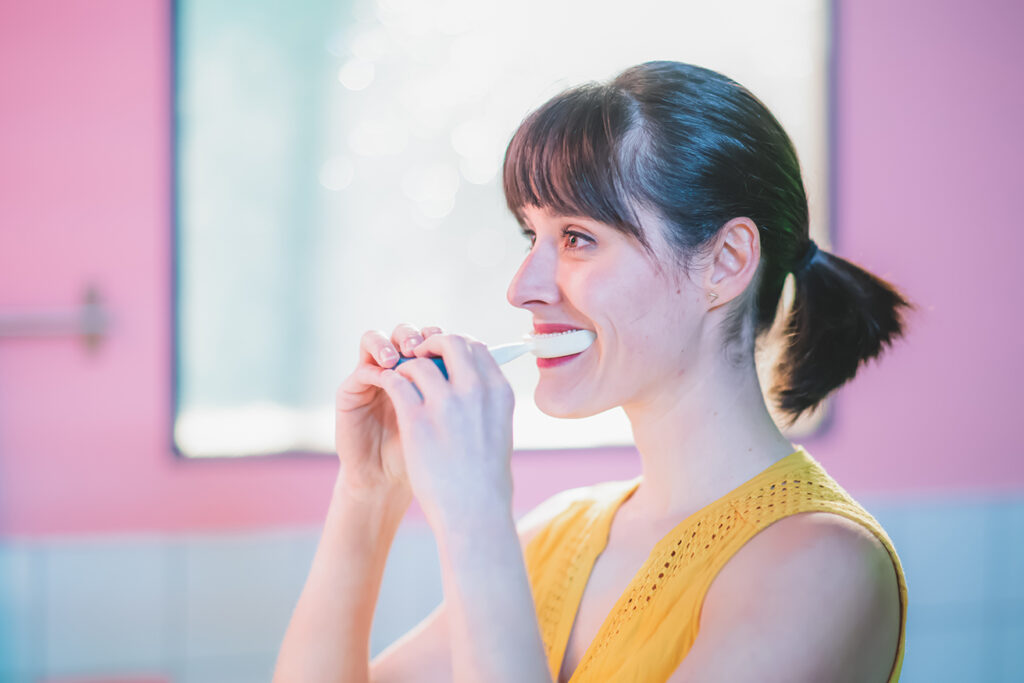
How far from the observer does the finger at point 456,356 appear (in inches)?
27.1

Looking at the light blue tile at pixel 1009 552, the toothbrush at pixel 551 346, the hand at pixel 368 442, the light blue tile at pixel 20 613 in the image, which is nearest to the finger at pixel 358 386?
the hand at pixel 368 442

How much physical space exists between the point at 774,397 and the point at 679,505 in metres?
0.24

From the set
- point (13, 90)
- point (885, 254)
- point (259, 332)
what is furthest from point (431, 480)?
point (885, 254)

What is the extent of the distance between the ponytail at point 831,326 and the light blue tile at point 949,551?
1.17 metres

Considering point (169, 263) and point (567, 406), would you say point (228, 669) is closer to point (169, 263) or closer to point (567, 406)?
point (169, 263)

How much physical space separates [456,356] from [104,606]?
130cm

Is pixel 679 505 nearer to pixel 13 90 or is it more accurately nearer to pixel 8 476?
pixel 8 476

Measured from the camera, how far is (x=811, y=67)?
1.92 metres

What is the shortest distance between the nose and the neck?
0.16m

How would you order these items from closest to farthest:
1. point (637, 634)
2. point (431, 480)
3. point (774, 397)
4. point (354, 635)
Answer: point (431, 480)
point (637, 634)
point (354, 635)
point (774, 397)

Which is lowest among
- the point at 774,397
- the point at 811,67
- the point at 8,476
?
the point at 8,476

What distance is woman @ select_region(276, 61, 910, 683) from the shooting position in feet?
2.15

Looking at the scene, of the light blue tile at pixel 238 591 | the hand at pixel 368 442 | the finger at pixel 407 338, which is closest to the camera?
the finger at pixel 407 338

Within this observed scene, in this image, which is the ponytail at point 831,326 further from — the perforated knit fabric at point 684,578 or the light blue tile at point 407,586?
the light blue tile at point 407,586
